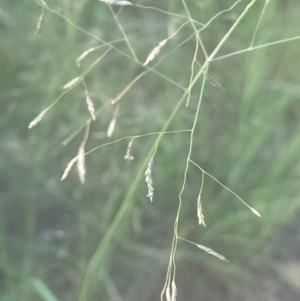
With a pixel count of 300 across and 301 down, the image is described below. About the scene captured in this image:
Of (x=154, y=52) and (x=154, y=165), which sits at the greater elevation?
(x=154, y=52)

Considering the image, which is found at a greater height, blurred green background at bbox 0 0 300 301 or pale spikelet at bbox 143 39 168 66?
pale spikelet at bbox 143 39 168 66

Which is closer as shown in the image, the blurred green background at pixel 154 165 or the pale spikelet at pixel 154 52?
the pale spikelet at pixel 154 52

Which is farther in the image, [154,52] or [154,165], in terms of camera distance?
[154,165]

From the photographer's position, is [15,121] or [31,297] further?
[15,121]

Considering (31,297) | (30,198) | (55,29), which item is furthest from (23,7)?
(31,297)

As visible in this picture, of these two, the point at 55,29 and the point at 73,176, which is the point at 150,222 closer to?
the point at 73,176

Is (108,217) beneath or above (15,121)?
beneath

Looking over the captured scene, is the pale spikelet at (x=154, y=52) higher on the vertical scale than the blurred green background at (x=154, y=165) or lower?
higher

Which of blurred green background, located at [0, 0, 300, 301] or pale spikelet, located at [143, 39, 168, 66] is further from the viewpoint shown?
blurred green background, located at [0, 0, 300, 301]
